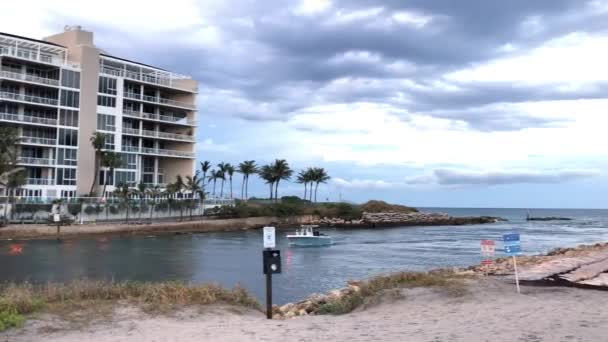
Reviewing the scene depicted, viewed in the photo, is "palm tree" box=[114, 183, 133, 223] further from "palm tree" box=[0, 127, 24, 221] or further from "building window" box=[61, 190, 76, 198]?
"palm tree" box=[0, 127, 24, 221]

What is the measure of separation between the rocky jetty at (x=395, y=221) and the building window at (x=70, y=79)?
5099 cm

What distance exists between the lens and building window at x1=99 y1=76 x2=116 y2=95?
86.9 metres

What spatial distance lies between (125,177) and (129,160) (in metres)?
2.84

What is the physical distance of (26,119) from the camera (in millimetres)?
77625

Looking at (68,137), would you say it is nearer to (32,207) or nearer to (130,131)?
(130,131)

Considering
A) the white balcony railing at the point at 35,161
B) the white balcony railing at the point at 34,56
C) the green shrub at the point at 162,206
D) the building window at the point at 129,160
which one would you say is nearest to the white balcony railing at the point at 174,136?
the building window at the point at 129,160

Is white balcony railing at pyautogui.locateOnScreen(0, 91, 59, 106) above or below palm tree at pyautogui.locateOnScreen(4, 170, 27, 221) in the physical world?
above

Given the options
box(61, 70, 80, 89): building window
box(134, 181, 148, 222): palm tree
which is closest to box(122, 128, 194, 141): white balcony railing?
box(134, 181, 148, 222): palm tree

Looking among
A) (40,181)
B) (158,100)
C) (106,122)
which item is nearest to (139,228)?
(40,181)

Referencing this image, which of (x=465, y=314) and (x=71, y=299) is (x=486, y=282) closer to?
(x=465, y=314)

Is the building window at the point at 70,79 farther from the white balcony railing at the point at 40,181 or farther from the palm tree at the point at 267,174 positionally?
the palm tree at the point at 267,174

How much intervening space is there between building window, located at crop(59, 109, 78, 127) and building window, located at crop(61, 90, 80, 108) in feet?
2.97

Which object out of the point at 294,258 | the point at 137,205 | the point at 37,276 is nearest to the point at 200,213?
the point at 137,205

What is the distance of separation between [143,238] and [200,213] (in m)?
24.7
